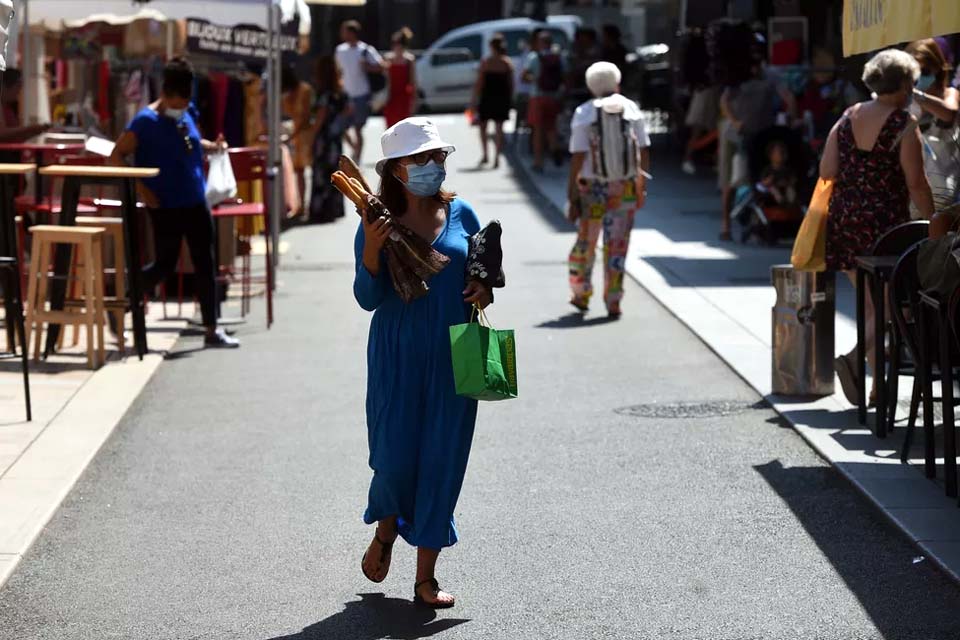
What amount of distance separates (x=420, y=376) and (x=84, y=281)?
5568 millimetres

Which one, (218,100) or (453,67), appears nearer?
(218,100)

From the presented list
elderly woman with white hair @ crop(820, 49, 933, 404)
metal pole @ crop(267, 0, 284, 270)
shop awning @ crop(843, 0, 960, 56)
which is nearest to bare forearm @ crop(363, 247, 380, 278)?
shop awning @ crop(843, 0, 960, 56)

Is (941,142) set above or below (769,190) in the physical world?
above

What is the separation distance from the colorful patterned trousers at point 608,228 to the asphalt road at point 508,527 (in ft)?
6.50

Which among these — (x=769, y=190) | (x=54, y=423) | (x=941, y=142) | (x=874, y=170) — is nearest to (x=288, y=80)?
(x=769, y=190)

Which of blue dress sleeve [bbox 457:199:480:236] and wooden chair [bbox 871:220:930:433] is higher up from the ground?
blue dress sleeve [bbox 457:199:480:236]

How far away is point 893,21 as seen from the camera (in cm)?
746

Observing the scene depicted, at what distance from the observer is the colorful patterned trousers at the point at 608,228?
1325 centimetres

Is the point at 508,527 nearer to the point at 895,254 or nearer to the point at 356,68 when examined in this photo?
the point at 895,254

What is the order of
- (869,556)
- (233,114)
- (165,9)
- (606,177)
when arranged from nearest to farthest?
(869,556) < (606,177) < (165,9) < (233,114)

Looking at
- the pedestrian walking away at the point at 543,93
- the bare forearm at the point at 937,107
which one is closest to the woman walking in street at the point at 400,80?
the pedestrian walking away at the point at 543,93

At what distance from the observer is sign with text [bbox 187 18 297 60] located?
16.5 metres

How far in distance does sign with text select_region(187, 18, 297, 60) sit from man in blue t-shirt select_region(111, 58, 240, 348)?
4.81 m

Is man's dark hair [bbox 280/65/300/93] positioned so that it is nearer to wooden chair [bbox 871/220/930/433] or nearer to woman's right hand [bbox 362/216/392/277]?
wooden chair [bbox 871/220/930/433]
